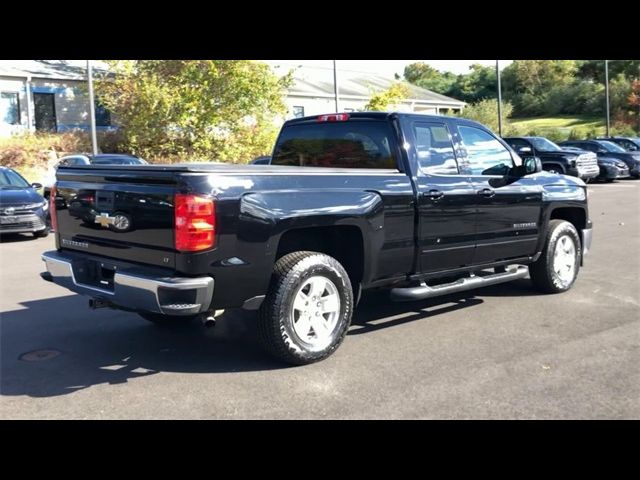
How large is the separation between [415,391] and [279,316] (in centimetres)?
112

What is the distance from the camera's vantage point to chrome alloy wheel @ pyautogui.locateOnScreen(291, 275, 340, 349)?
5168mm

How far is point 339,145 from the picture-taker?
651 centimetres

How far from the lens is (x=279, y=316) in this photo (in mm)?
4988

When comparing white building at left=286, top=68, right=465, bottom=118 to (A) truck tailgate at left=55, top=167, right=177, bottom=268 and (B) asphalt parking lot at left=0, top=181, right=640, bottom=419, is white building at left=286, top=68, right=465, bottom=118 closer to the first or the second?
(B) asphalt parking lot at left=0, top=181, right=640, bottom=419

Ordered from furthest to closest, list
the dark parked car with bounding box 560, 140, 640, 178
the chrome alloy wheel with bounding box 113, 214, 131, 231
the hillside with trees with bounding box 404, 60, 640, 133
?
the hillside with trees with bounding box 404, 60, 640, 133 < the dark parked car with bounding box 560, 140, 640, 178 < the chrome alloy wheel with bounding box 113, 214, 131, 231

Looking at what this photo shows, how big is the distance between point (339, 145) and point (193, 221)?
2354 millimetres

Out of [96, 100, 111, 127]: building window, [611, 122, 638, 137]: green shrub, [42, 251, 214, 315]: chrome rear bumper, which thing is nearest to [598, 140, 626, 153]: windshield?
[96, 100, 111, 127]: building window

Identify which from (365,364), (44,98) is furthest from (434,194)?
(44,98)

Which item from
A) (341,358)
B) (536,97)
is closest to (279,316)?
(341,358)

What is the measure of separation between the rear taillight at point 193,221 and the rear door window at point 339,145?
6.83 feet

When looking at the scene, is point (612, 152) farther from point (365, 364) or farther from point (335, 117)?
point (365, 364)

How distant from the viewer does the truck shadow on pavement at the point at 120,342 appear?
502 centimetres

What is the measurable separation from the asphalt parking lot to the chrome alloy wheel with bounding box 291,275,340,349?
0.74ft

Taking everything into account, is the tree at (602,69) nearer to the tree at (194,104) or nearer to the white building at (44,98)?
the white building at (44,98)
